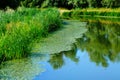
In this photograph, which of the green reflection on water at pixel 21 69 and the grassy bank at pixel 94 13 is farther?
the grassy bank at pixel 94 13

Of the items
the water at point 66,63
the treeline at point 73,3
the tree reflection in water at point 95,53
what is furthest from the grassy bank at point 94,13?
the water at point 66,63

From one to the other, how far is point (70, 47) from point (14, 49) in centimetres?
410

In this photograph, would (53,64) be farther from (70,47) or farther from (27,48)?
(70,47)

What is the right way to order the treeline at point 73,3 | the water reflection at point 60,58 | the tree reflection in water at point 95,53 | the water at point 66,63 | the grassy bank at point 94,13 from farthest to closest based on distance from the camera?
the treeline at point 73,3, the grassy bank at point 94,13, the tree reflection in water at point 95,53, the water reflection at point 60,58, the water at point 66,63

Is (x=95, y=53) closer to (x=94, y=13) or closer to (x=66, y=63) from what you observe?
(x=66, y=63)

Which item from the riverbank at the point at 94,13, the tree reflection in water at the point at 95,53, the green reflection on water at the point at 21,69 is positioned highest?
the green reflection on water at the point at 21,69

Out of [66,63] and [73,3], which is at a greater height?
[66,63]

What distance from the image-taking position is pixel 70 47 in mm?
14359

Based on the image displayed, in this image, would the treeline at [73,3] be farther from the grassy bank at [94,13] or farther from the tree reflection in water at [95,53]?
the tree reflection in water at [95,53]

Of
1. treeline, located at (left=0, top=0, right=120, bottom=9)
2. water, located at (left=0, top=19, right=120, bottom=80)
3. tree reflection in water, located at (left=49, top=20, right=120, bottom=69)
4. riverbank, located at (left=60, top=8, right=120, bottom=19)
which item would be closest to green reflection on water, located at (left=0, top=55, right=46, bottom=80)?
water, located at (left=0, top=19, right=120, bottom=80)

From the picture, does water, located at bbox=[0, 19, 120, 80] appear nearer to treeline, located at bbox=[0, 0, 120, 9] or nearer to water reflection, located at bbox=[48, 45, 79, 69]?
water reflection, located at bbox=[48, 45, 79, 69]

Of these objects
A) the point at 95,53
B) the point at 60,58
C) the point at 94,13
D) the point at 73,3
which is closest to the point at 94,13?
the point at 94,13

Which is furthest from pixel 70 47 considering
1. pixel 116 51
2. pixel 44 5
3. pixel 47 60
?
pixel 44 5

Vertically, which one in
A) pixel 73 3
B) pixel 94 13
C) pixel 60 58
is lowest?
pixel 94 13
